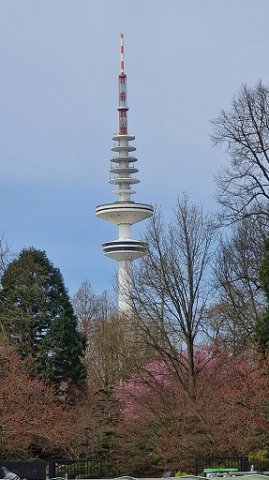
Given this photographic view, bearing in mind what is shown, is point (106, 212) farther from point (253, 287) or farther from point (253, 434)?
point (253, 434)

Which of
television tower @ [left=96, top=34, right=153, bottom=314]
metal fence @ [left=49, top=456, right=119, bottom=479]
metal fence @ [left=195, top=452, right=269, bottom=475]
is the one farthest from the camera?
television tower @ [left=96, top=34, right=153, bottom=314]

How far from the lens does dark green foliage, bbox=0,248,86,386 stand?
45.0 m

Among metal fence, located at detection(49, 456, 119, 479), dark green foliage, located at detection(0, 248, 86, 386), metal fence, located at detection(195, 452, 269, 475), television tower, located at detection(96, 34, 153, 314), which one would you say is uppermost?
television tower, located at detection(96, 34, 153, 314)

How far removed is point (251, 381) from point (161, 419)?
4.62m

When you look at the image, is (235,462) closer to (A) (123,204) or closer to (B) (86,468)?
(B) (86,468)

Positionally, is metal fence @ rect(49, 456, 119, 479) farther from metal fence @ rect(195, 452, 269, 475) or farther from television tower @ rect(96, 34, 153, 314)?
television tower @ rect(96, 34, 153, 314)

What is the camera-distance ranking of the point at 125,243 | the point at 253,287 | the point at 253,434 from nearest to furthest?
the point at 253,434 < the point at 253,287 < the point at 125,243

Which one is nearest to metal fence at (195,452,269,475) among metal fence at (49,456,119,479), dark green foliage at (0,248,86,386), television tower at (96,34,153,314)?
metal fence at (49,456,119,479)

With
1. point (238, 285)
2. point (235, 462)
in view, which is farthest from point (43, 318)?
point (235, 462)

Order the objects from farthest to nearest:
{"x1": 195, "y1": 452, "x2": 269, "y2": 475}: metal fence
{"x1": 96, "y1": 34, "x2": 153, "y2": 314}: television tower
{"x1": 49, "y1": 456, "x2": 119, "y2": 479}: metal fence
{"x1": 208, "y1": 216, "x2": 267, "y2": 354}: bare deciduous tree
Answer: {"x1": 96, "y1": 34, "x2": 153, "y2": 314}: television tower, {"x1": 208, "y1": 216, "x2": 267, "y2": 354}: bare deciduous tree, {"x1": 49, "y1": 456, "x2": 119, "y2": 479}: metal fence, {"x1": 195, "y1": 452, "x2": 269, "y2": 475}: metal fence

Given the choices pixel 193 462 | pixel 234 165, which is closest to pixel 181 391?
pixel 193 462

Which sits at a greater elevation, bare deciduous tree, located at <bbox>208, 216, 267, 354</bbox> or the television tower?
the television tower

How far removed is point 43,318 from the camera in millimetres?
46062

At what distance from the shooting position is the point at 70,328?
153 feet
